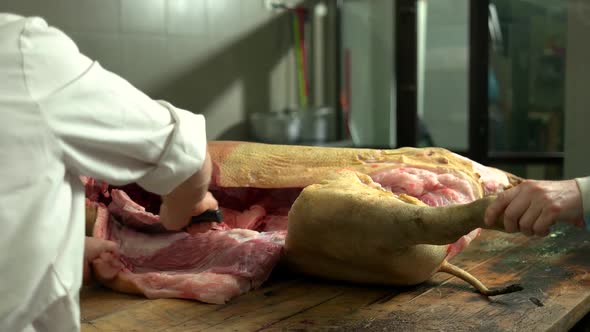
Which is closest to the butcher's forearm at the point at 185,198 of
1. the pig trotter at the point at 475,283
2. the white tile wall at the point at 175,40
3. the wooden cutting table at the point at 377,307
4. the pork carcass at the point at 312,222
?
the pork carcass at the point at 312,222

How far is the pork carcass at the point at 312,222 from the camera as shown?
174cm

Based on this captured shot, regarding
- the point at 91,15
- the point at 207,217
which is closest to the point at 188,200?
the point at 207,217

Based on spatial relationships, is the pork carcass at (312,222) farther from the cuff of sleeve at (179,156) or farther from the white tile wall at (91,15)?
the white tile wall at (91,15)

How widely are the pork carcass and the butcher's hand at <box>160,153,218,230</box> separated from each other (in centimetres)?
10

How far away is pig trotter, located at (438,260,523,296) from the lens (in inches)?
70.5

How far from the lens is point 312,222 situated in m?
1.83

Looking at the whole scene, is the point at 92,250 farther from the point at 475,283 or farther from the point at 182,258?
the point at 475,283

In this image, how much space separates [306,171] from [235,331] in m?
0.74

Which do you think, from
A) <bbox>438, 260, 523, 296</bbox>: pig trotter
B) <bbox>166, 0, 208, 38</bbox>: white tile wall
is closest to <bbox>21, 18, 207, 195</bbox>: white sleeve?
<bbox>438, 260, 523, 296</bbox>: pig trotter

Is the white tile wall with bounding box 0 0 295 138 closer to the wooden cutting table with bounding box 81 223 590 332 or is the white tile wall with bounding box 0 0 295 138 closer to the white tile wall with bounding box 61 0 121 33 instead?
the white tile wall with bounding box 61 0 121 33

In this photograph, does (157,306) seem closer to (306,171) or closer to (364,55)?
(306,171)

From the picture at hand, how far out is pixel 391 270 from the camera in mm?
1802

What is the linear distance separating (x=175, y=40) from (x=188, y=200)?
2422 mm

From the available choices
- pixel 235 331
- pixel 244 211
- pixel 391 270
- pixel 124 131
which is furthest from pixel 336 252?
pixel 124 131
